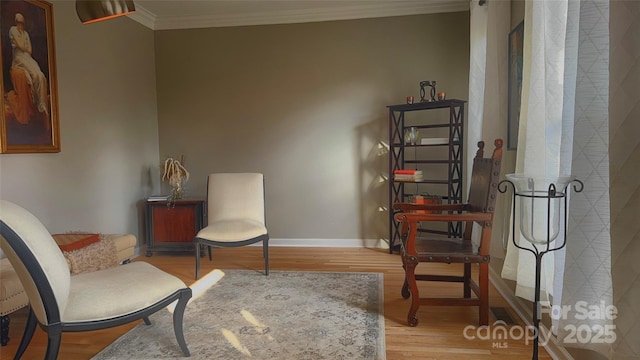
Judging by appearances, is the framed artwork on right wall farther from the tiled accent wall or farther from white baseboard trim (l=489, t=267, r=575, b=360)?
the tiled accent wall

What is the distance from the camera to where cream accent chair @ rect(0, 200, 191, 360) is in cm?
170

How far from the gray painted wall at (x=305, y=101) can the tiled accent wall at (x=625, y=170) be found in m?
3.16

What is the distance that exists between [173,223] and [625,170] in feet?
12.8

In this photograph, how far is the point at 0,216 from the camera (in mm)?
1630

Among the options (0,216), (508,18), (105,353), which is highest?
(508,18)

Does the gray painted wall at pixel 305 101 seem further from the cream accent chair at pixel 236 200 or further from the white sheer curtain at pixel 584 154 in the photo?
the white sheer curtain at pixel 584 154

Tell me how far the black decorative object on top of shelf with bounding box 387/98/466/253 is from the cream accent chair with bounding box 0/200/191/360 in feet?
8.64

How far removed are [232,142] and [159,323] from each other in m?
2.51

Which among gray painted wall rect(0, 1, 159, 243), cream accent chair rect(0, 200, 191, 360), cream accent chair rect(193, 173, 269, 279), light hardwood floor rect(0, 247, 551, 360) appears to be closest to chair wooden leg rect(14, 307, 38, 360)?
cream accent chair rect(0, 200, 191, 360)

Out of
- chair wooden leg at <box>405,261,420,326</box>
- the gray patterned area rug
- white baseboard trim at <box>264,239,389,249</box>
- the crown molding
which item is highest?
the crown molding

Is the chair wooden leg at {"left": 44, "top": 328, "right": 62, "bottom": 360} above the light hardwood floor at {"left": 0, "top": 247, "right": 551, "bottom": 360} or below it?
above

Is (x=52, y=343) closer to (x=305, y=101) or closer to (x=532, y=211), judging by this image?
(x=532, y=211)

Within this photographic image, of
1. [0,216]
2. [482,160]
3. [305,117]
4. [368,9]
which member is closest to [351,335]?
[482,160]

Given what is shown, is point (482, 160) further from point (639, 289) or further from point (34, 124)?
point (34, 124)
